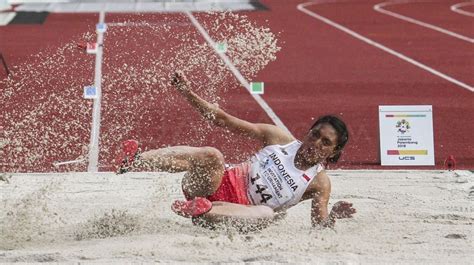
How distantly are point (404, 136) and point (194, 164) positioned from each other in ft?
11.6

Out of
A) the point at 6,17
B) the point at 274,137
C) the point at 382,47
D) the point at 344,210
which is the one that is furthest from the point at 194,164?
the point at 6,17

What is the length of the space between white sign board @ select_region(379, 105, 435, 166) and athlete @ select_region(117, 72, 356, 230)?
3124 millimetres

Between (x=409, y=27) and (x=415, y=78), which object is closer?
(x=415, y=78)

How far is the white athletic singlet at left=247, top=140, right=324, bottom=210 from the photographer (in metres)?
5.41

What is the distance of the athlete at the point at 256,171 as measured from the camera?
5312mm

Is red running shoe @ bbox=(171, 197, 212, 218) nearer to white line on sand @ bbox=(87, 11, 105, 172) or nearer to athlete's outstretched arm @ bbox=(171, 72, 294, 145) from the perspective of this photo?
athlete's outstretched arm @ bbox=(171, 72, 294, 145)

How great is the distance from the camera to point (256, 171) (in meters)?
5.46

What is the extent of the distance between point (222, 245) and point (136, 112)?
5.13 meters

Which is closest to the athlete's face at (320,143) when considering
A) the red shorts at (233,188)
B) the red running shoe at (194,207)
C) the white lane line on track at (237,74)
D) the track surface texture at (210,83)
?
the red shorts at (233,188)

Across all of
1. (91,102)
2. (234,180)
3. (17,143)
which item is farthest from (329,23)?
(234,180)

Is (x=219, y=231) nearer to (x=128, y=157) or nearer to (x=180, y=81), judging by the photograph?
(x=128, y=157)

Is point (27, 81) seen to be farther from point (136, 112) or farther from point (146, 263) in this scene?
point (146, 263)

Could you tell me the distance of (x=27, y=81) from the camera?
1111 centimetres

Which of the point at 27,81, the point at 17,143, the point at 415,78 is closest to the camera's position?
the point at 17,143
